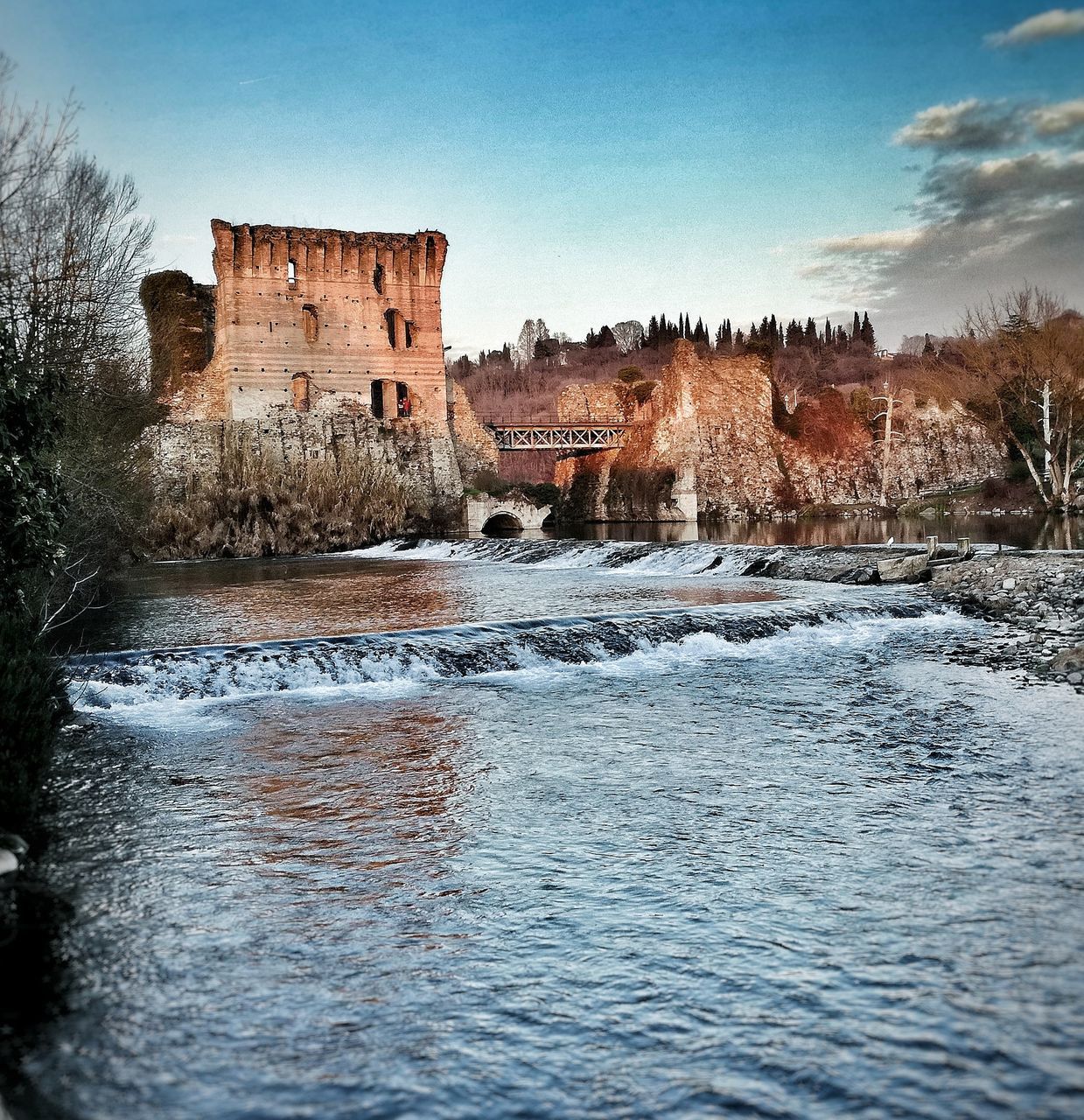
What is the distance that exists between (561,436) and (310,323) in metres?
13.5

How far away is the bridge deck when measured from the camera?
45406 mm

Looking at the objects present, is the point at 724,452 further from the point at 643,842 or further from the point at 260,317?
the point at 643,842

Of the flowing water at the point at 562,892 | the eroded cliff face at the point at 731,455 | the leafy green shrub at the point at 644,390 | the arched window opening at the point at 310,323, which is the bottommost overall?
the flowing water at the point at 562,892

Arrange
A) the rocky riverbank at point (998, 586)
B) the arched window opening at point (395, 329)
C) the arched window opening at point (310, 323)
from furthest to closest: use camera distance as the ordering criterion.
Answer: the arched window opening at point (395, 329) → the arched window opening at point (310, 323) → the rocky riverbank at point (998, 586)

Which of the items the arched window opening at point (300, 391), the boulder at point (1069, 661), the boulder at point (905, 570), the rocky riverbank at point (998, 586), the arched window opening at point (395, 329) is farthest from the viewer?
the arched window opening at point (395, 329)

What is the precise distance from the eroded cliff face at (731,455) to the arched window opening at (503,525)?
9.98 metres

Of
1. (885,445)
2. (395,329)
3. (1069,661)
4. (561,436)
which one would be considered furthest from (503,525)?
(1069,661)

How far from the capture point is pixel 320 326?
39031 mm

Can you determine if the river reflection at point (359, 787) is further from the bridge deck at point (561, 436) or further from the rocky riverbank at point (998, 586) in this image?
the bridge deck at point (561, 436)

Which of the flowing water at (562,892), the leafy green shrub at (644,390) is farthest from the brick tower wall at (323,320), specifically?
the flowing water at (562,892)

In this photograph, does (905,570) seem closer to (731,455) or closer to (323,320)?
(323,320)

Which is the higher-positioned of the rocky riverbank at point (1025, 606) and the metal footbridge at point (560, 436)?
the metal footbridge at point (560, 436)

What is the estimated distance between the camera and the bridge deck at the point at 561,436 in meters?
45.4

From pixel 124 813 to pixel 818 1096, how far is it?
3.85 meters
